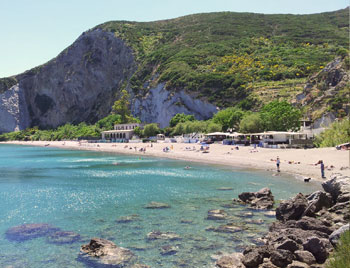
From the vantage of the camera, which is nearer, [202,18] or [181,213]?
[181,213]

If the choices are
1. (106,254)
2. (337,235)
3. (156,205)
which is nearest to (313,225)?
(337,235)

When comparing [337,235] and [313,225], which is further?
[313,225]

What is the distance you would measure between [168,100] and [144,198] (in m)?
72.0

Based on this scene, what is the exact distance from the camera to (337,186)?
14914mm

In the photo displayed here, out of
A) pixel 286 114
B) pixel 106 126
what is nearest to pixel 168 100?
pixel 106 126

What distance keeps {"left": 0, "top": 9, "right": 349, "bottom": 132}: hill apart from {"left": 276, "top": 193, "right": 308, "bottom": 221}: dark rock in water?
54613 millimetres

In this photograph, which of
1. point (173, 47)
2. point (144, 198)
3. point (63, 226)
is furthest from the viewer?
point (173, 47)

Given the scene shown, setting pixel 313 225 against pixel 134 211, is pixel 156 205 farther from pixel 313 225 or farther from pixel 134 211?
pixel 313 225

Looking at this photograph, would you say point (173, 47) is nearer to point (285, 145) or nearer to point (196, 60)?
point (196, 60)

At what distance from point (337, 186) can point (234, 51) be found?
97.7 meters

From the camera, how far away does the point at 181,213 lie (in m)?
15.7

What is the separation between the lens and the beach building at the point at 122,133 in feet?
287

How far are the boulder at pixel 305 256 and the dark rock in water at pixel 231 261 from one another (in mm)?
1707

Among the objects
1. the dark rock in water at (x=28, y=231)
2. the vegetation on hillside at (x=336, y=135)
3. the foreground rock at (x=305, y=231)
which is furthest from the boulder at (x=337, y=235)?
the vegetation on hillside at (x=336, y=135)
